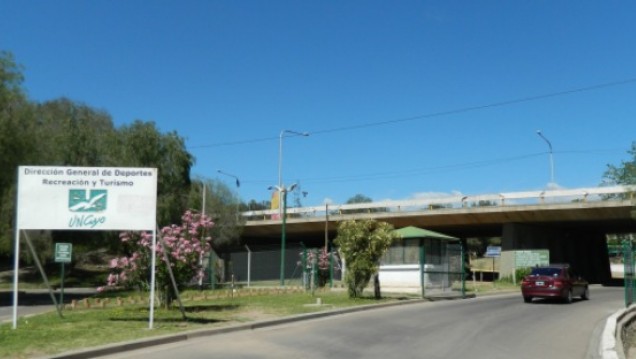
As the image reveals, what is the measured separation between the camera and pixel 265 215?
61688 millimetres

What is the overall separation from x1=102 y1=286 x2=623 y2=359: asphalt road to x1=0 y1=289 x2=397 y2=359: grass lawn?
42.9 inches

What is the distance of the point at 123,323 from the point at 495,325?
9.11 m

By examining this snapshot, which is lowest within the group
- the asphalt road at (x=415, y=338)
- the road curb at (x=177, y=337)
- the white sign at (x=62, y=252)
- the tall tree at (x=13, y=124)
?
the asphalt road at (x=415, y=338)

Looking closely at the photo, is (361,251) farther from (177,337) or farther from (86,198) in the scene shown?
(177,337)

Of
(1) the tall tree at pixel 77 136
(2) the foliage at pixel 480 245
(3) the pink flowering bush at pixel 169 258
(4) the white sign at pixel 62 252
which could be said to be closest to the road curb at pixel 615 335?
(3) the pink flowering bush at pixel 169 258

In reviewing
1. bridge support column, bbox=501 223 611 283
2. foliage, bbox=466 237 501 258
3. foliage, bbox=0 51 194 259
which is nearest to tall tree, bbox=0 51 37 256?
foliage, bbox=0 51 194 259

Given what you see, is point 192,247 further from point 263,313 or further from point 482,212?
point 482,212

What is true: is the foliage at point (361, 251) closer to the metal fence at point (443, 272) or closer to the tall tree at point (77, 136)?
the metal fence at point (443, 272)

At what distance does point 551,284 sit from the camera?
1032 inches

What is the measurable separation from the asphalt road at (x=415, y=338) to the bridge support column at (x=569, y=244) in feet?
92.8

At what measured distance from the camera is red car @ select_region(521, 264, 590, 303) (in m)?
26.1

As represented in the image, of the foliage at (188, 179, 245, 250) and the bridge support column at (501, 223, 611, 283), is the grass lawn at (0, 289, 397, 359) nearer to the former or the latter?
the bridge support column at (501, 223, 611, 283)

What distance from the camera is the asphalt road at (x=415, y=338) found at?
11828 millimetres

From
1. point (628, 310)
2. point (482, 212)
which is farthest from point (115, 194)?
point (482, 212)
